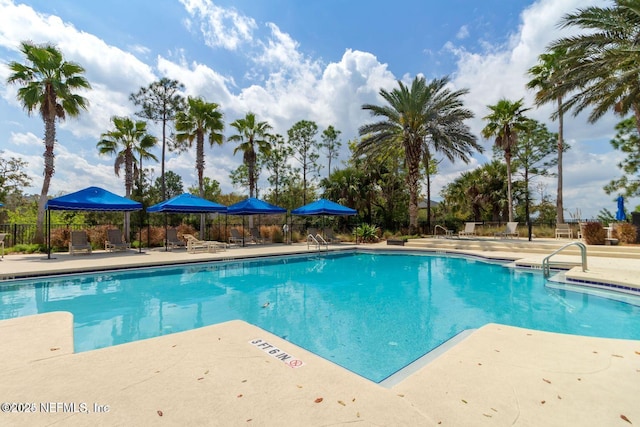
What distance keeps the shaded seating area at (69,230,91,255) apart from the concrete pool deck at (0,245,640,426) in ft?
34.7

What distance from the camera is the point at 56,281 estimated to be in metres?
8.48

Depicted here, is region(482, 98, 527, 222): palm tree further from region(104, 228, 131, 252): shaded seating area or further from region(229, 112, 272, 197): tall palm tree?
region(104, 228, 131, 252): shaded seating area

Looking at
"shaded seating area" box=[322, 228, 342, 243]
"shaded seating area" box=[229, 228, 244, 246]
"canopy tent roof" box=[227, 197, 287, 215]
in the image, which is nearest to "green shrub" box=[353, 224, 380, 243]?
"shaded seating area" box=[322, 228, 342, 243]

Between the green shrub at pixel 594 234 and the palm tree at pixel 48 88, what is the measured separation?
22.0 meters

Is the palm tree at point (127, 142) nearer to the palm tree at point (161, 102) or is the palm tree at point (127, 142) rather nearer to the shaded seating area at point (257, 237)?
the palm tree at point (161, 102)

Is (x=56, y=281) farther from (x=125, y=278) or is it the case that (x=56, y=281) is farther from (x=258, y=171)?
(x=258, y=171)

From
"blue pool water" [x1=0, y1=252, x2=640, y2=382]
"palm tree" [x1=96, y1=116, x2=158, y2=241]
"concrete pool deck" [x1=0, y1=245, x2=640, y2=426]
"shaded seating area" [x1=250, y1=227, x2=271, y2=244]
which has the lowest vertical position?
"blue pool water" [x1=0, y1=252, x2=640, y2=382]

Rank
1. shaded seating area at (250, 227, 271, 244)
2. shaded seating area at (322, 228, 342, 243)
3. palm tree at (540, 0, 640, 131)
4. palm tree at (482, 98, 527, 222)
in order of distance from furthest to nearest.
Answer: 1. palm tree at (482, 98, 527, 222)
2. shaded seating area at (322, 228, 342, 243)
3. shaded seating area at (250, 227, 271, 244)
4. palm tree at (540, 0, 640, 131)

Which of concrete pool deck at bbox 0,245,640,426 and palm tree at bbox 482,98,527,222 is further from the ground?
palm tree at bbox 482,98,527,222

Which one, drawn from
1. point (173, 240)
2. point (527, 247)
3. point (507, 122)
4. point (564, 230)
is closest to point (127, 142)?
point (173, 240)

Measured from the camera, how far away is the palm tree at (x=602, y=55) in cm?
1065

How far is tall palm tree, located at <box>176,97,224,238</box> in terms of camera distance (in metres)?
18.0

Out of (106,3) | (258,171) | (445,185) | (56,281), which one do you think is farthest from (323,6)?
(445,185)

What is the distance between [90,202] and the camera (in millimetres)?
11539
